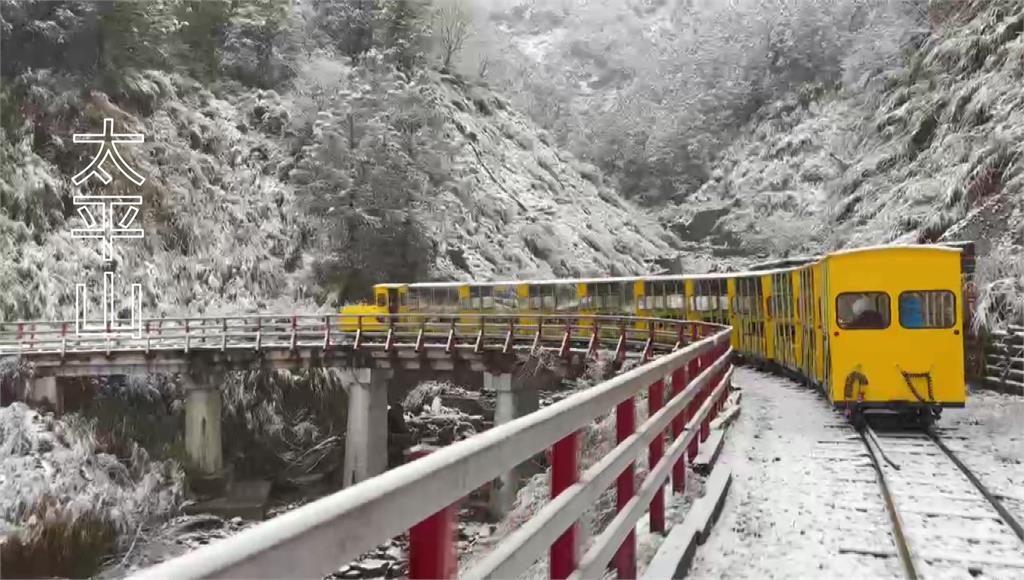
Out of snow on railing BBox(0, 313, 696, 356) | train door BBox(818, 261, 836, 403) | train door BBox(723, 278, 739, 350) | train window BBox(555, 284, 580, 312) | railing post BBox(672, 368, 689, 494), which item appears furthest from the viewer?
train window BBox(555, 284, 580, 312)

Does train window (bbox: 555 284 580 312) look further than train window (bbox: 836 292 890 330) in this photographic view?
Yes

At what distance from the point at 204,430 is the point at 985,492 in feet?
75.7

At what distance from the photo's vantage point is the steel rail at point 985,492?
20.6 feet

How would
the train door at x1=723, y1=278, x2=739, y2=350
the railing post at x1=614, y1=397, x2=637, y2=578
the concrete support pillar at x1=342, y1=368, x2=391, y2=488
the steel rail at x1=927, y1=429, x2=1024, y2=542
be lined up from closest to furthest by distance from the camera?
the railing post at x1=614, y1=397, x2=637, y2=578, the steel rail at x1=927, y1=429, x2=1024, y2=542, the concrete support pillar at x1=342, y1=368, x2=391, y2=488, the train door at x1=723, y1=278, x2=739, y2=350

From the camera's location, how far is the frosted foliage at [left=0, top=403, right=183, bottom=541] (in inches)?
723

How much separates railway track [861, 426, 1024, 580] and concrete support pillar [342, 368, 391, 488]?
16.9m

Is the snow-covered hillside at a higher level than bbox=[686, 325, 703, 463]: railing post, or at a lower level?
higher

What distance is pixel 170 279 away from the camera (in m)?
35.7

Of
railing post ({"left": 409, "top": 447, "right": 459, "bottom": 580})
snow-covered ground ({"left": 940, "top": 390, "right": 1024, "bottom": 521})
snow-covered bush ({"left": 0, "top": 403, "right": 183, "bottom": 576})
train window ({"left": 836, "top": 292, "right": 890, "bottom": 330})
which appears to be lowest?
snow-covered bush ({"left": 0, "top": 403, "right": 183, "bottom": 576})

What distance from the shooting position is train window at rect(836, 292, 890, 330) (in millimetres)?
11672

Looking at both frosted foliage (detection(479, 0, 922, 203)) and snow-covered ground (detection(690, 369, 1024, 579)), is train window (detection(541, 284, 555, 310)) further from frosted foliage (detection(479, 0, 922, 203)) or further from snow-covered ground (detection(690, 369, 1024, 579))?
frosted foliage (detection(479, 0, 922, 203))

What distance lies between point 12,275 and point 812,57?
2686 inches

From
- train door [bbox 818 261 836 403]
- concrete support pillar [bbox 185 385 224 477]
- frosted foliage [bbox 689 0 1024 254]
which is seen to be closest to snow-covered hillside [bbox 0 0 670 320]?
concrete support pillar [bbox 185 385 224 477]

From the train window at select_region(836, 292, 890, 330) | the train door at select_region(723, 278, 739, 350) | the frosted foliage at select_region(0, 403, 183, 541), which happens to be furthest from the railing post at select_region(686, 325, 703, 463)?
the train door at select_region(723, 278, 739, 350)
